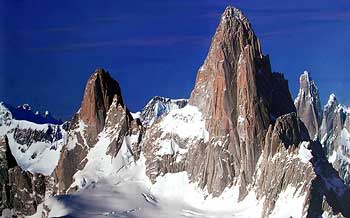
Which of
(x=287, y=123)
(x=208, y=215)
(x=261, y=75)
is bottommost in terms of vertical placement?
(x=208, y=215)

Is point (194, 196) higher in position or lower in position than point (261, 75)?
lower

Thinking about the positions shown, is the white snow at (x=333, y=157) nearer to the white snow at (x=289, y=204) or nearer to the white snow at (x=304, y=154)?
the white snow at (x=304, y=154)

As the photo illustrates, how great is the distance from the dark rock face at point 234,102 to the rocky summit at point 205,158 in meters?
0.12

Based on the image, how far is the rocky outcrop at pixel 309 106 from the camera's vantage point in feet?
572

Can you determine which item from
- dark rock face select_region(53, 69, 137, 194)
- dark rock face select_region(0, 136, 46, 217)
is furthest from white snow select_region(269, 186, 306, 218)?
dark rock face select_region(0, 136, 46, 217)

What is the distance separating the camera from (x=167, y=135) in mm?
132375

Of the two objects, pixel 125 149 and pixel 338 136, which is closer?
pixel 125 149

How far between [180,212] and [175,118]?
14706 mm

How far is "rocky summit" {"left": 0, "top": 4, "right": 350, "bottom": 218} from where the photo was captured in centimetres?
11256

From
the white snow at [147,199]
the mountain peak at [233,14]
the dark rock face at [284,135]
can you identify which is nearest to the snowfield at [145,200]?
the white snow at [147,199]

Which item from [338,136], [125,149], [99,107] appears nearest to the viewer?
[125,149]

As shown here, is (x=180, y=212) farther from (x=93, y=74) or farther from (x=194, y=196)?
(x=93, y=74)

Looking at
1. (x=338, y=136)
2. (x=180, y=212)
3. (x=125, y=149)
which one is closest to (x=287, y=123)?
(x=180, y=212)

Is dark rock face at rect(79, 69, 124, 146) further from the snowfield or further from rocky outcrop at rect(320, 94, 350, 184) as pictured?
rocky outcrop at rect(320, 94, 350, 184)
